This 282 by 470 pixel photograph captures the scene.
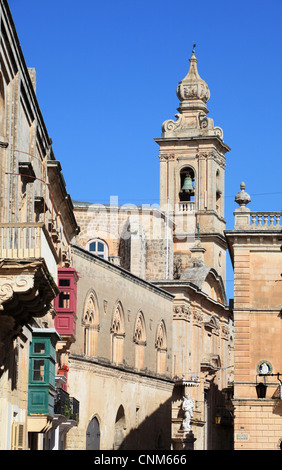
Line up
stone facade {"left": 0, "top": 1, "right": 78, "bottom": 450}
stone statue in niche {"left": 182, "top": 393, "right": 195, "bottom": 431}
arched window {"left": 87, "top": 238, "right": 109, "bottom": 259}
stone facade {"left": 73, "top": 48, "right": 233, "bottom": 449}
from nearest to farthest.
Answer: stone facade {"left": 0, "top": 1, "right": 78, "bottom": 450}
stone statue in niche {"left": 182, "top": 393, "right": 195, "bottom": 431}
stone facade {"left": 73, "top": 48, "right": 233, "bottom": 449}
arched window {"left": 87, "top": 238, "right": 109, "bottom": 259}

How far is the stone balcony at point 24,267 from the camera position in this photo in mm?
18188

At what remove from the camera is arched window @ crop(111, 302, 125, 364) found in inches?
1933

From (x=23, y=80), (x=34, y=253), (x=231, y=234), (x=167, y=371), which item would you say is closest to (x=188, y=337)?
(x=167, y=371)

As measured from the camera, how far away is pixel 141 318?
5338cm

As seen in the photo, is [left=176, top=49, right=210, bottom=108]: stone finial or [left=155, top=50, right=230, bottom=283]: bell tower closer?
[left=155, top=50, right=230, bottom=283]: bell tower

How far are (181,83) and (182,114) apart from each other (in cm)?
247

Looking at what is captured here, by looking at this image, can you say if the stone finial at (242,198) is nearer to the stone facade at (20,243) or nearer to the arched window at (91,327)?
the arched window at (91,327)

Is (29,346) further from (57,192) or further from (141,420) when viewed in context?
(141,420)

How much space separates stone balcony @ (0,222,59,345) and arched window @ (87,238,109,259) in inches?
1625

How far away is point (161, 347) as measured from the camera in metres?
56.7

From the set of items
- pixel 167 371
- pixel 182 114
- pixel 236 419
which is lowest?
pixel 236 419

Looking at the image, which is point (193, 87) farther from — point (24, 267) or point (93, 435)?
point (24, 267)

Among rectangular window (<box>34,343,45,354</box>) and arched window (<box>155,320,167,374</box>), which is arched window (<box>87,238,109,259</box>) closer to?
arched window (<box>155,320,167,374</box>)

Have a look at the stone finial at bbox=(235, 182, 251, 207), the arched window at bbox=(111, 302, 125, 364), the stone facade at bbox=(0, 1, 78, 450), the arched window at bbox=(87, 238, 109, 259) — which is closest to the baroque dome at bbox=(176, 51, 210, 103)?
the arched window at bbox=(87, 238, 109, 259)
